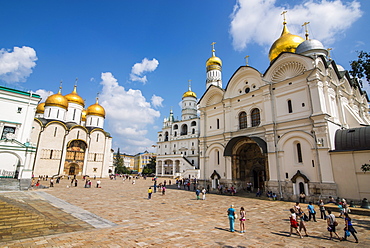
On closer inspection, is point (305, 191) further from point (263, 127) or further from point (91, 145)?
point (91, 145)

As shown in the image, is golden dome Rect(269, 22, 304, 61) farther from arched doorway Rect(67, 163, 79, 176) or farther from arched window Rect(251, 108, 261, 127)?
arched doorway Rect(67, 163, 79, 176)

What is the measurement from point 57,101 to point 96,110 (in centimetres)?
734

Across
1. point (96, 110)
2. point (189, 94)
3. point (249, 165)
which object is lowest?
point (249, 165)

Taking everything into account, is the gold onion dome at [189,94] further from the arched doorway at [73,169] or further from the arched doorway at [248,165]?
the arched doorway at [248,165]

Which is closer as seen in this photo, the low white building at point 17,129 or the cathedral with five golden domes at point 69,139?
the low white building at point 17,129

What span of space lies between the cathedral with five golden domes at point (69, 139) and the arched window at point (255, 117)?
101ft

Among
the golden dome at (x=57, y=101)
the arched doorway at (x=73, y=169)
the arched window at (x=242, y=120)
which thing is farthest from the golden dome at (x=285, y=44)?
the golden dome at (x=57, y=101)

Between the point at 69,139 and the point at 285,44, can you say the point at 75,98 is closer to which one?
the point at 69,139

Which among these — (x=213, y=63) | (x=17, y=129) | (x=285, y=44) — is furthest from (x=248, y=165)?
(x=213, y=63)

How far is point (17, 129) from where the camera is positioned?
22812mm

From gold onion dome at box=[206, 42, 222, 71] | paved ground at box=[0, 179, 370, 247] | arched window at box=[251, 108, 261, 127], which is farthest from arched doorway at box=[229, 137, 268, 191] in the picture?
gold onion dome at box=[206, 42, 222, 71]

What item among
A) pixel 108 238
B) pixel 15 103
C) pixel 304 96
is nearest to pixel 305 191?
pixel 304 96

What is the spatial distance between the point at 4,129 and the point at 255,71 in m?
27.8

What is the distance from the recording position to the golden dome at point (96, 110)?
4362cm
